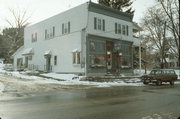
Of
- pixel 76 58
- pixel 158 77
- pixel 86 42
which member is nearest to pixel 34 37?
pixel 76 58

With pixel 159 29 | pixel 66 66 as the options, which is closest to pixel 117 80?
pixel 66 66

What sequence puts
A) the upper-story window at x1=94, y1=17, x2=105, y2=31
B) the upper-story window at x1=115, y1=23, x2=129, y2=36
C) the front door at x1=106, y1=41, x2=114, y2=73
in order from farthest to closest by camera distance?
the upper-story window at x1=115, y1=23, x2=129, y2=36 < the front door at x1=106, y1=41, x2=114, y2=73 < the upper-story window at x1=94, y1=17, x2=105, y2=31

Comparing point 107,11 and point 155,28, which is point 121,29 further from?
point 155,28

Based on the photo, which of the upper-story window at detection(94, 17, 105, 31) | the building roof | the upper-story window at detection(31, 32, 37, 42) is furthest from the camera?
the upper-story window at detection(31, 32, 37, 42)

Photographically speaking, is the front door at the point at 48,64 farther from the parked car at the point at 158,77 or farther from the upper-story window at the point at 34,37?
the parked car at the point at 158,77

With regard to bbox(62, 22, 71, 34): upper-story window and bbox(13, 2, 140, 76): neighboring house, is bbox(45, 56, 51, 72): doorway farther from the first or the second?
bbox(62, 22, 71, 34): upper-story window

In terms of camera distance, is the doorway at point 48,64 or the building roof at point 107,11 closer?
the building roof at point 107,11

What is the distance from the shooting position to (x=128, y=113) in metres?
8.68

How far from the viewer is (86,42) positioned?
94.3ft

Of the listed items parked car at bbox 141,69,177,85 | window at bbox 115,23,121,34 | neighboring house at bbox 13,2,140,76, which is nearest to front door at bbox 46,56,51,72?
neighboring house at bbox 13,2,140,76

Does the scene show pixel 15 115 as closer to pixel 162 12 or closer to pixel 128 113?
pixel 128 113

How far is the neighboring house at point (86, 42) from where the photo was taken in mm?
29203

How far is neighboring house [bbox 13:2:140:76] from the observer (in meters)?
29.2

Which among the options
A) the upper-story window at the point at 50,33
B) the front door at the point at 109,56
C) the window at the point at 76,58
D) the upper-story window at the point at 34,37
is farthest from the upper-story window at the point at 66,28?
the upper-story window at the point at 34,37
